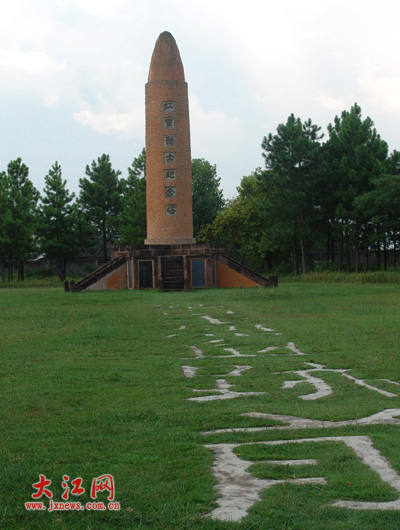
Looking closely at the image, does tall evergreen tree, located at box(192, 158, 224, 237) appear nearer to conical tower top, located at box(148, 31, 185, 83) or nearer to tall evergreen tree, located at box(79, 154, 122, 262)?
tall evergreen tree, located at box(79, 154, 122, 262)

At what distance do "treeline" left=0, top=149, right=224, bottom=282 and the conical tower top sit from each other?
50.9 ft

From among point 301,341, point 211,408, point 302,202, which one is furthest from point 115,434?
point 302,202

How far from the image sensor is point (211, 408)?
522 centimetres

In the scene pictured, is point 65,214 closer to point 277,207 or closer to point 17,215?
point 17,215

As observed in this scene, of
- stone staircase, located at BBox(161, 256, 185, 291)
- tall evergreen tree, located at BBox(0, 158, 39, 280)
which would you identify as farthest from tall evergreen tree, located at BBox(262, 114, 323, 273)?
tall evergreen tree, located at BBox(0, 158, 39, 280)

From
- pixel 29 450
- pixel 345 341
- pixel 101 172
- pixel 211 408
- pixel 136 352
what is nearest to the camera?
pixel 29 450

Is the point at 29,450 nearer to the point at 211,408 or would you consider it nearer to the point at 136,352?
the point at 211,408

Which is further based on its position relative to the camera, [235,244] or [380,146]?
[235,244]

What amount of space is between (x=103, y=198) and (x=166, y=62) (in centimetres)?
1964

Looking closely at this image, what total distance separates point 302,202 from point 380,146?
18.2 ft

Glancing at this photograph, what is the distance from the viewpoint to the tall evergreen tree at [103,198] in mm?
46844

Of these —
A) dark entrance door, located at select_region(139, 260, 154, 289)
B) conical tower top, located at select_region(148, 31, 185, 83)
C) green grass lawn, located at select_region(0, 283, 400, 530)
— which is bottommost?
green grass lawn, located at select_region(0, 283, 400, 530)

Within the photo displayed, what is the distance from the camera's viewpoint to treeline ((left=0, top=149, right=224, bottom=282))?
40719 mm

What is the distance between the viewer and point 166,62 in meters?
28.9
